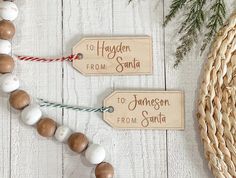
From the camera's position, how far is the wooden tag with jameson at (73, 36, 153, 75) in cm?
77

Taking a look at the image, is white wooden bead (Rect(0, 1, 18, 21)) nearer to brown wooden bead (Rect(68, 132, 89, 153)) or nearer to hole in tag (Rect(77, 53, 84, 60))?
hole in tag (Rect(77, 53, 84, 60))

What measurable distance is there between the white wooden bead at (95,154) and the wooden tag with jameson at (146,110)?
5cm

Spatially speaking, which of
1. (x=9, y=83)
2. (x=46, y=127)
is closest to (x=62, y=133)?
(x=46, y=127)

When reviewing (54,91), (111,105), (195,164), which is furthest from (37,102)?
(195,164)

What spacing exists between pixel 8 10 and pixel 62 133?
260 millimetres

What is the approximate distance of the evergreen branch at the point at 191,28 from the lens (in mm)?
751

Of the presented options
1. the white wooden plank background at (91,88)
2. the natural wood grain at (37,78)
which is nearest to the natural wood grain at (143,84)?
the white wooden plank background at (91,88)

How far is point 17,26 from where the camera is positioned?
2.58 feet

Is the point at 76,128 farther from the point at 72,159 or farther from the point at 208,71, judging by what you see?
the point at 208,71

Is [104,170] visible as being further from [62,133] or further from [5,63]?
[5,63]

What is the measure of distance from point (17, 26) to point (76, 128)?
238mm

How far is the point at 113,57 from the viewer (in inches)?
30.4

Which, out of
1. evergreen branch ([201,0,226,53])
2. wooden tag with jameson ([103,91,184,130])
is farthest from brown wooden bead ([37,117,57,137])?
evergreen branch ([201,0,226,53])

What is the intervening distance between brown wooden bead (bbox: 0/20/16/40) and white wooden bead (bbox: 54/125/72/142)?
0.20 m
